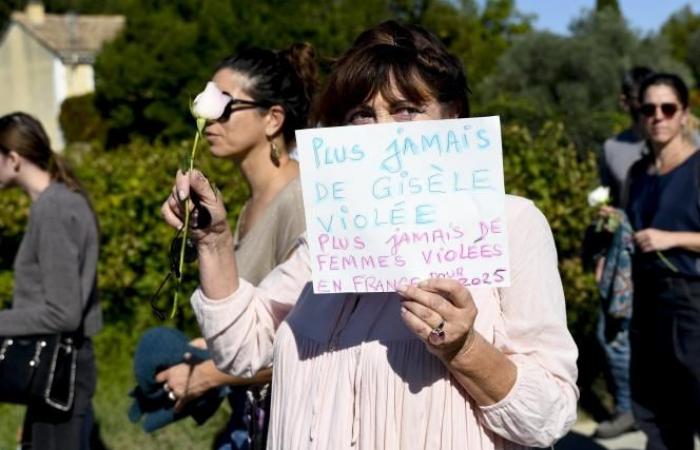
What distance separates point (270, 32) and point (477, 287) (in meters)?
32.3

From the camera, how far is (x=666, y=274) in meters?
4.02

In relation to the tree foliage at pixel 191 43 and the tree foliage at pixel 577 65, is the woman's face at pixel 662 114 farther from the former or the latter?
the tree foliage at pixel 191 43

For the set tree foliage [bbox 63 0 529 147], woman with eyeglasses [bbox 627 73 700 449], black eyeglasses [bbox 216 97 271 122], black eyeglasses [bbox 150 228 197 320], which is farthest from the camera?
tree foliage [bbox 63 0 529 147]

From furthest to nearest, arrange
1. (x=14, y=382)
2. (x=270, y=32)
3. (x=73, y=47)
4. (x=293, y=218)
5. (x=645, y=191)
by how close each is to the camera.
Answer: (x=73, y=47) → (x=270, y=32) → (x=645, y=191) → (x=14, y=382) → (x=293, y=218)

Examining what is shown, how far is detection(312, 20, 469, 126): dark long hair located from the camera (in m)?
1.95

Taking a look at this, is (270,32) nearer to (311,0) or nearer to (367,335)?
(311,0)

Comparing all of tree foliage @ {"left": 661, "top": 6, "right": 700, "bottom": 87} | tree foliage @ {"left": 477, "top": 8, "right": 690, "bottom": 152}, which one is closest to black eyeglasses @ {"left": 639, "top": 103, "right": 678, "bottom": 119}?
tree foliage @ {"left": 477, "top": 8, "right": 690, "bottom": 152}

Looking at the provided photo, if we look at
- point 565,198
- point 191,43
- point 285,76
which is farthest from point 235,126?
point 191,43

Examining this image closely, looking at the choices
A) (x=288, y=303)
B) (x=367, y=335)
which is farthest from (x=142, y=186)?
(x=367, y=335)

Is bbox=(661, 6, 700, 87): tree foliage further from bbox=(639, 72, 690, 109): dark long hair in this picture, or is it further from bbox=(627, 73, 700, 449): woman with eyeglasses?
bbox=(627, 73, 700, 449): woman with eyeglasses

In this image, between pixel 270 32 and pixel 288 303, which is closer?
pixel 288 303

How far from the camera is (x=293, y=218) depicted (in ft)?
9.07

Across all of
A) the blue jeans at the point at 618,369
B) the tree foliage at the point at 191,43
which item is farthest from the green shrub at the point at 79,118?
the blue jeans at the point at 618,369

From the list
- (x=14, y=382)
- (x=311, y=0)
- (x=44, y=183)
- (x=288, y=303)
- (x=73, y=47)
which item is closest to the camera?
(x=288, y=303)
